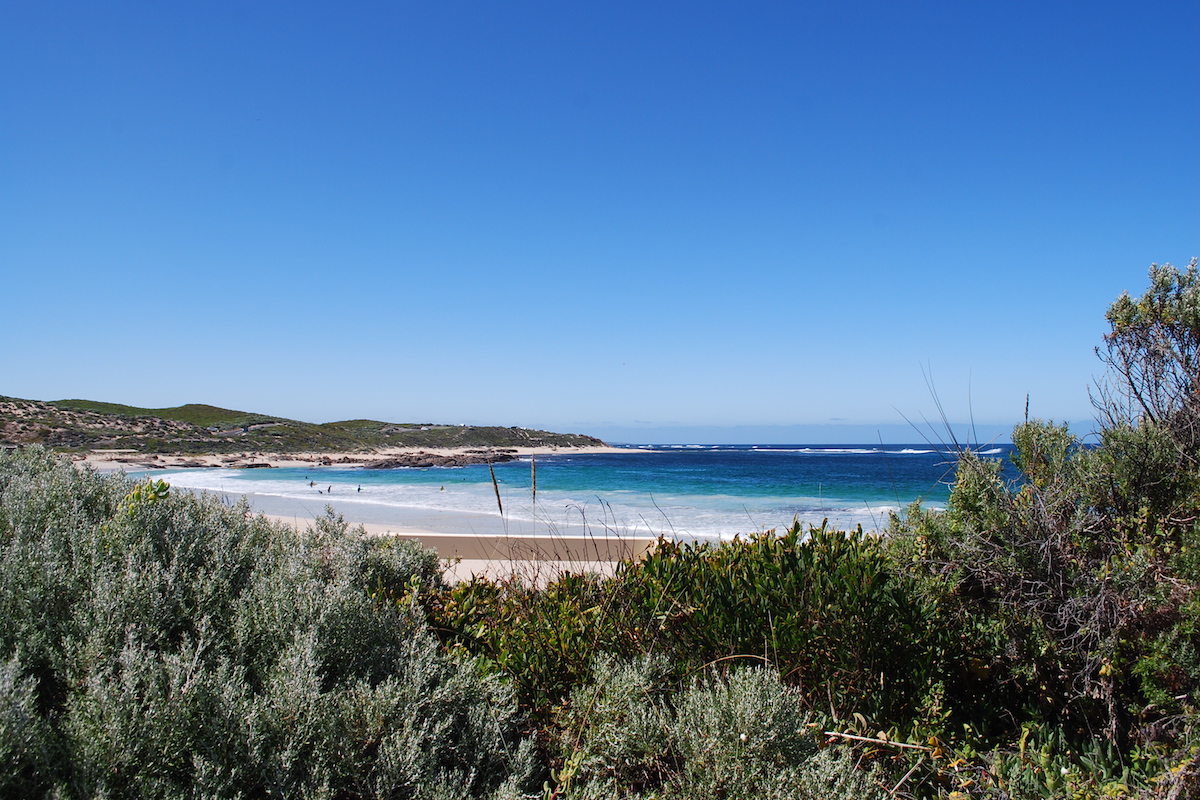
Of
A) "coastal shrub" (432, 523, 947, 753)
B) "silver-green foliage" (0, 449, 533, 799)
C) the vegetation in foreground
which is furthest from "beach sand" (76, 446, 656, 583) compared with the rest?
"silver-green foliage" (0, 449, 533, 799)

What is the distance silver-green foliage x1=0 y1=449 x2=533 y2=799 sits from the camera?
157 cm

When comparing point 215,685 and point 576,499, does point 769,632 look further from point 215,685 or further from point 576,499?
point 576,499

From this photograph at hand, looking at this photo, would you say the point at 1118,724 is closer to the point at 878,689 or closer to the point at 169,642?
the point at 878,689

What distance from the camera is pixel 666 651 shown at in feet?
9.73

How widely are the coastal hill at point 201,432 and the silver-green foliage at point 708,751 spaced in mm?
25598

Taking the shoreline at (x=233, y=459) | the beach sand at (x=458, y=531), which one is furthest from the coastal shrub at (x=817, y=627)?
the shoreline at (x=233, y=459)

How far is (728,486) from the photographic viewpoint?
96.3ft

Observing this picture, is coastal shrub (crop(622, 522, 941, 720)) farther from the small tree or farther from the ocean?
the ocean

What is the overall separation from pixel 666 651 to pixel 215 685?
6.04 feet

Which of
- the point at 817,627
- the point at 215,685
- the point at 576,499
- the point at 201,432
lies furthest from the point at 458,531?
the point at 201,432

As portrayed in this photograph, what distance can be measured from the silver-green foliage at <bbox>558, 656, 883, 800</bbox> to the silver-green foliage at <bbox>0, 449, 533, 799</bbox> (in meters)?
0.26

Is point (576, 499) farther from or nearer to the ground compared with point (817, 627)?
nearer to the ground

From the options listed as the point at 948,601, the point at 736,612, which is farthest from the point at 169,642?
the point at 948,601

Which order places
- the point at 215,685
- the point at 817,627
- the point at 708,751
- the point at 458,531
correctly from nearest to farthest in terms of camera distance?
the point at 215,685
the point at 708,751
the point at 817,627
the point at 458,531
